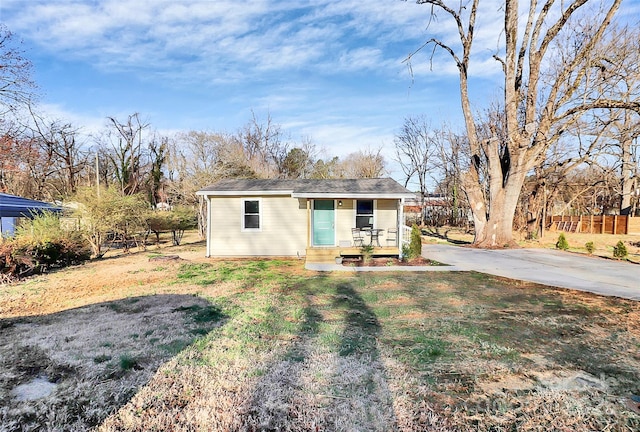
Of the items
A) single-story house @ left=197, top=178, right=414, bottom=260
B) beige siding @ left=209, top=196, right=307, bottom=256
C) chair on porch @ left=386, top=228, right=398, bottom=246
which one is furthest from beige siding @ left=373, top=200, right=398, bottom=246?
beige siding @ left=209, top=196, right=307, bottom=256

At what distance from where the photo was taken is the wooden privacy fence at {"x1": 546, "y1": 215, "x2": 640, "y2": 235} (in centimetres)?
2323

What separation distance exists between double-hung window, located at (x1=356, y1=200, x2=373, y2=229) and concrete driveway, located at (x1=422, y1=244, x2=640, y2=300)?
272cm

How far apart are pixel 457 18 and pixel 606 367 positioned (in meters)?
15.3

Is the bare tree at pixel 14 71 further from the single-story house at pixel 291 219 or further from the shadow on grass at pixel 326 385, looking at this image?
the shadow on grass at pixel 326 385

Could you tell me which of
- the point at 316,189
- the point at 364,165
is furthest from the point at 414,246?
the point at 364,165

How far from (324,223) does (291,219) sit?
1.37m

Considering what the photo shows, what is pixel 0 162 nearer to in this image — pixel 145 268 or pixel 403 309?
pixel 145 268

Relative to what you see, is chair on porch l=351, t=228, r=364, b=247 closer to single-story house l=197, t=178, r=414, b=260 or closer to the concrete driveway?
single-story house l=197, t=178, r=414, b=260

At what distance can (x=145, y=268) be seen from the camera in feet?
33.0

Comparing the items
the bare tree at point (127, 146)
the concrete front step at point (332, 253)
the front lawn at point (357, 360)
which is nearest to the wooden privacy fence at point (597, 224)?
the concrete front step at point (332, 253)

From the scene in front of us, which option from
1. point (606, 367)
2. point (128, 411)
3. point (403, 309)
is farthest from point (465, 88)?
point (128, 411)

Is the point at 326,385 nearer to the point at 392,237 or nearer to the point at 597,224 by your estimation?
the point at 392,237

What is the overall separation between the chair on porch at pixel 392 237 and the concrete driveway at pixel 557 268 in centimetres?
153

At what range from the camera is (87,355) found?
12.7 feet
